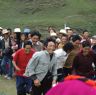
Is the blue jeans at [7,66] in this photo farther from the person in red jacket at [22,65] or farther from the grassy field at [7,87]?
the person in red jacket at [22,65]

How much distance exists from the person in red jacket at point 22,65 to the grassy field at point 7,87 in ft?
4.88

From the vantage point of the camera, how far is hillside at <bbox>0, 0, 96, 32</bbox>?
31.0 meters

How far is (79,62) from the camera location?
27.0ft

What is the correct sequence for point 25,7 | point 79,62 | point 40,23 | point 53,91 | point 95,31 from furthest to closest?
Result: point 25,7
point 40,23
point 95,31
point 79,62
point 53,91

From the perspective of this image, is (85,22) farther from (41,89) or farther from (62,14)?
(41,89)

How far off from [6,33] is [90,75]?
5.81 metres

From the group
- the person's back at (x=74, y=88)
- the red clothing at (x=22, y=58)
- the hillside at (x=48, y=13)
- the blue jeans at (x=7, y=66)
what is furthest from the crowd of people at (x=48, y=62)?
the hillside at (x=48, y=13)

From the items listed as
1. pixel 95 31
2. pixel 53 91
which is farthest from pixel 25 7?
pixel 53 91

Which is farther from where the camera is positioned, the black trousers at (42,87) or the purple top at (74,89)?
the black trousers at (42,87)

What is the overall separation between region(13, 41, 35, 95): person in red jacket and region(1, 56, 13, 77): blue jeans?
170 inches

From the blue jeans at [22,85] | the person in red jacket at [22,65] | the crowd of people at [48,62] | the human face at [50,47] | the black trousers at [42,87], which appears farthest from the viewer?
the blue jeans at [22,85]

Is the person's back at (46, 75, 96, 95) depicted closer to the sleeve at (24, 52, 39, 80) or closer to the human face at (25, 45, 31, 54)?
the sleeve at (24, 52, 39, 80)

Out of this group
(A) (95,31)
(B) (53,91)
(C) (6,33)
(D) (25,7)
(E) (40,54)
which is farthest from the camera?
(D) (25,7)

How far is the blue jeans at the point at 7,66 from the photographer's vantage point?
13512 millimetres
